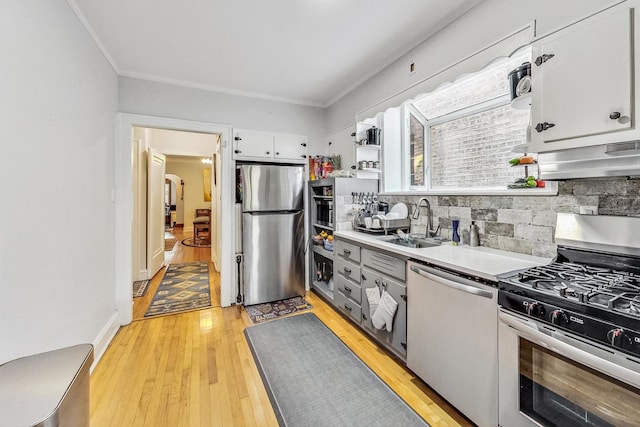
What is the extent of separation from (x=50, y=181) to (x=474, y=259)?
99.6 inches

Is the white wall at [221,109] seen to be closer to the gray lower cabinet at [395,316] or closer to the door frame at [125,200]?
the door frame at [125,200]

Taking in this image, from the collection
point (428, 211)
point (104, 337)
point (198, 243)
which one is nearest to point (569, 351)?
point (428, 211)

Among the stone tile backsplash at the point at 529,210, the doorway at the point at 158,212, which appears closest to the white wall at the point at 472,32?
the stone tile backsplash at the point at 529,210

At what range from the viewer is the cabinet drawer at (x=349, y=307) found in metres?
2.55

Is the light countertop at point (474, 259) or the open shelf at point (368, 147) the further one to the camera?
the open shelf at point (368, 147)

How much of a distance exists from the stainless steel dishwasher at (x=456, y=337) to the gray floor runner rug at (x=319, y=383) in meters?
0.28

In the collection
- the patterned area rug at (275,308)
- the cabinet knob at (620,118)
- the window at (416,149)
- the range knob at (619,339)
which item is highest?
the window at (416,149)

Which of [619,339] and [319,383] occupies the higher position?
[619,339]

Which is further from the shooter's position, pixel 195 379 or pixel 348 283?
pixel 348 283

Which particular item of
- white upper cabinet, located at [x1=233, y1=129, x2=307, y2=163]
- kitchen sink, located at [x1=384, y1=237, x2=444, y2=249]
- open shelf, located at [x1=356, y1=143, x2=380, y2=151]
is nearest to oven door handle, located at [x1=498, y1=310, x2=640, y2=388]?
kitchen sink, located at [x1=384, y1=237, x2=444, y2=249]

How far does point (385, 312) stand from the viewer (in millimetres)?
2098

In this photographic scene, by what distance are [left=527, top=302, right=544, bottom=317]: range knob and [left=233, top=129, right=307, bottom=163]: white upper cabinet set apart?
9.78 ft

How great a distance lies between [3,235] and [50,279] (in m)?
0.46

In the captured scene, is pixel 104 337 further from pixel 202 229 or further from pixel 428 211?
pixel 202 229
